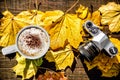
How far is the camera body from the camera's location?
52.1 inches

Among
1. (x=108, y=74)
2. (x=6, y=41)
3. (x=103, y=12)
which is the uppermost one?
(x=103, y=12)

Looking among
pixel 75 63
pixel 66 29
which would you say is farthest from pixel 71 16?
pixel 75 63

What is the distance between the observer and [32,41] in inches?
50.9

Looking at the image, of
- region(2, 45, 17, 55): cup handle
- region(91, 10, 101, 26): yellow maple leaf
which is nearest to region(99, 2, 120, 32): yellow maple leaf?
region(91, 10, 101, 26): yellow maple leaf

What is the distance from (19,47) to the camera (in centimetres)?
128

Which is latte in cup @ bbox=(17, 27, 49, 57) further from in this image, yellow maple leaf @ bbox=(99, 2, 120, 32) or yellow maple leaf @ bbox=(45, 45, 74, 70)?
yellow maple leaf @ bbox=(99, 2, 120, 32)

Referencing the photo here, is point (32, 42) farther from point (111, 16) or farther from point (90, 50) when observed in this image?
point (111, 16)

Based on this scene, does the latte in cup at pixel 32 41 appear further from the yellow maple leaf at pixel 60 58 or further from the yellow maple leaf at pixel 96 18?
the yellow maple leaf at pixel 96 18

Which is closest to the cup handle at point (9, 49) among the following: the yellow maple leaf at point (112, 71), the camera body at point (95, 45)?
the camera body at point (95, 45)

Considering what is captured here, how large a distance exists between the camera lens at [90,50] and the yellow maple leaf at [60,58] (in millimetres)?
62

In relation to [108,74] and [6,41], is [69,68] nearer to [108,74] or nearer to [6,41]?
[108,74]

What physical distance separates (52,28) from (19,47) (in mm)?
158

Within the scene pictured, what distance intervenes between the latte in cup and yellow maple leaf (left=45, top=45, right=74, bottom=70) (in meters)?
0.10

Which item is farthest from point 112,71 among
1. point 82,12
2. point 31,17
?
point 31,17
